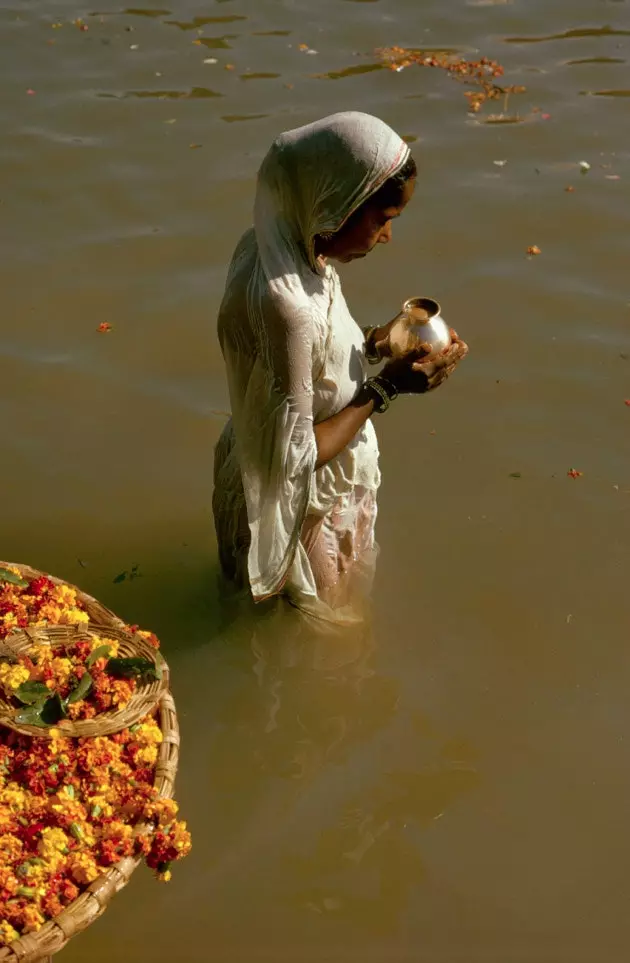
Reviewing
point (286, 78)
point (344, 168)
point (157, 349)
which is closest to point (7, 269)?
point (157, 349)

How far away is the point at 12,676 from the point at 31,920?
64 cm

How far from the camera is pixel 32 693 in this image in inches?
115

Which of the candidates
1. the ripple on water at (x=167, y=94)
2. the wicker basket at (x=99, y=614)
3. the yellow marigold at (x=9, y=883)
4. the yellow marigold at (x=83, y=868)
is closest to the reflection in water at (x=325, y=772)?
the wicker basket at (x=99, y=614)

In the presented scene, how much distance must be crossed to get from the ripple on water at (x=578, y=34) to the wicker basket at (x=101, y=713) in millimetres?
6382

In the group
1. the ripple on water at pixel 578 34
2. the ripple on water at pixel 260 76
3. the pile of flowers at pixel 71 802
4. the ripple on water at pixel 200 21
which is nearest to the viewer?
the pile of flowers at pixel 71 802

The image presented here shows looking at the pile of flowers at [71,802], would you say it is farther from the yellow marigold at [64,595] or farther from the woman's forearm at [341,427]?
the woman's forearm at [341,427]

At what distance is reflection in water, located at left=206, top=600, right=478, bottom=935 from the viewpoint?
365cm

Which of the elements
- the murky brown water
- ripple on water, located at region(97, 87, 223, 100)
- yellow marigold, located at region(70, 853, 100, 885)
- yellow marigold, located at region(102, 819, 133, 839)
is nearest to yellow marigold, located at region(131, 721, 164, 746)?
yellow marigold, located at region(102, 819, 133, 839)

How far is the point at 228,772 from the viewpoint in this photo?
397cm

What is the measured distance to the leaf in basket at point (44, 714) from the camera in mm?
2879

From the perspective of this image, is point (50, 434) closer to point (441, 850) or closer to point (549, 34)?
point (441, 850)

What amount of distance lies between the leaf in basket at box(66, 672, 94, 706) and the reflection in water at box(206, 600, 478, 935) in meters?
1.00

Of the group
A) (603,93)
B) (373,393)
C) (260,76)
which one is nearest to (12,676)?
(373,393)

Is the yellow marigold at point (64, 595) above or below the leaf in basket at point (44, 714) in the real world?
above
